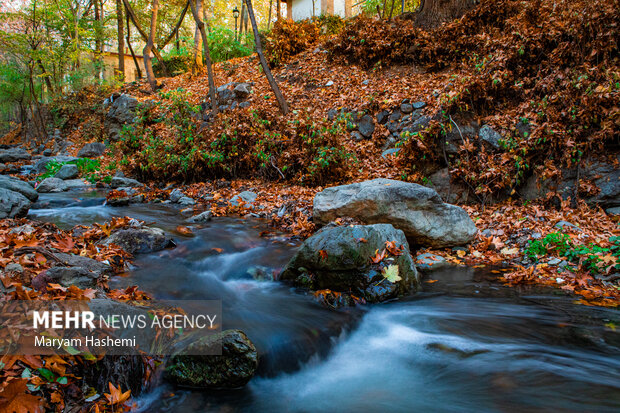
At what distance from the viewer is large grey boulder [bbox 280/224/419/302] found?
4.00m

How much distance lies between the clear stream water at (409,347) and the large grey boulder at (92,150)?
1407 centimetres

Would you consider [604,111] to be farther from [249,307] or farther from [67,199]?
[67,199]

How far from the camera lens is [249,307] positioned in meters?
3.94

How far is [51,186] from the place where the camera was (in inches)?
405

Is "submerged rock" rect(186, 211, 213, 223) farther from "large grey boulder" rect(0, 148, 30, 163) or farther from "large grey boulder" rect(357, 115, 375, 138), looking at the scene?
"large grey boulder" rect(0, 148, 30, 163)

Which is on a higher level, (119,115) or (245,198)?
(119,115)

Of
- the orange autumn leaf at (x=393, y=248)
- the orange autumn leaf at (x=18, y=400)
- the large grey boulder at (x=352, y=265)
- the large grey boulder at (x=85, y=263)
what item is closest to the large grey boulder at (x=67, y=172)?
the large grey boulder at (x=85, y=263)

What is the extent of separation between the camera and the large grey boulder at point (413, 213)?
5.37m

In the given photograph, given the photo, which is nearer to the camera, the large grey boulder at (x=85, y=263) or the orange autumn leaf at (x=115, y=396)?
the orange autumn leaf at (x=115, y=396)

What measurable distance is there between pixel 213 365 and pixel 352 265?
195 centimetres

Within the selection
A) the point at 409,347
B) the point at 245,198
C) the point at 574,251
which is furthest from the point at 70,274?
the point at 574,251

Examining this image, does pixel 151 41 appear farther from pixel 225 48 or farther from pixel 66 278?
pixel 66 278

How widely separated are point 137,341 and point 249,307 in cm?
154

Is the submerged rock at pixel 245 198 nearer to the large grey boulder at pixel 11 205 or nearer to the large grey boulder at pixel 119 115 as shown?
the large grey boulder at pixel 11 205
